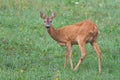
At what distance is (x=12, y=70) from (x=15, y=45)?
2.42m

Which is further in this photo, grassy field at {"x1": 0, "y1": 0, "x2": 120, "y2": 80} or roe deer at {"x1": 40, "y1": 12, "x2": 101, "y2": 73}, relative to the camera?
roe deer at {"x1": 40, "y1": 12, "x2": 101, "y2": 73}

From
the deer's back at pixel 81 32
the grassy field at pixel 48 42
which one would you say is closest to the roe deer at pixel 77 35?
the deer's back at pixel 81 32

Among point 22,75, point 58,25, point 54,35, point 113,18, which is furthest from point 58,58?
point 113,18

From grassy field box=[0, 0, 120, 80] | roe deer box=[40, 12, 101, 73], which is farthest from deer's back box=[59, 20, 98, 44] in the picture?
grassy field box=[0, 0, 120, 80]

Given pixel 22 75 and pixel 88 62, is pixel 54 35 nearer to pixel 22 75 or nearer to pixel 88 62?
pixel 88 62

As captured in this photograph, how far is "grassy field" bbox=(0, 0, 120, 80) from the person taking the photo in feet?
33.1

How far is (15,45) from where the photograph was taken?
12445 millimetres

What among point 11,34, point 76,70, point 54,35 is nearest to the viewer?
point 76,70

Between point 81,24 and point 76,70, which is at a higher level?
point 81,24

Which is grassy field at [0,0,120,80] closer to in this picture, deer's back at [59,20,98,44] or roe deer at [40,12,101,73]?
roe deer at [40,12,101,73]

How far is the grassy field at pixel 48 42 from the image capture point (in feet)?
33.1

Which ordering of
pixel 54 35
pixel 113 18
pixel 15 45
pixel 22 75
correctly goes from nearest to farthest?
1. pixel 22 75
2. pixel 54 35
3. pixel 15 45
4. pixel 113 18

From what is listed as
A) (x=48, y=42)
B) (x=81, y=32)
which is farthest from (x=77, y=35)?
(x=48, y=42)

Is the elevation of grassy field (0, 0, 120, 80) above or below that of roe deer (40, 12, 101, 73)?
below
